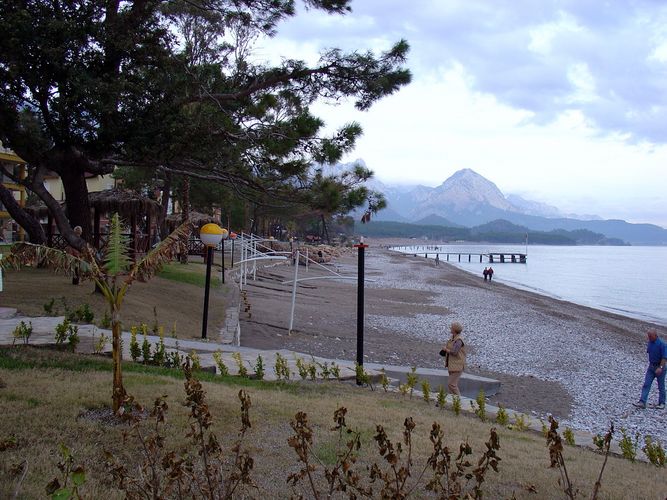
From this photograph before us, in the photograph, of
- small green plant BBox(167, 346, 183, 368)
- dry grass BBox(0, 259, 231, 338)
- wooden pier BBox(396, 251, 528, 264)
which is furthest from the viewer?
wooden pier BBox(396, 251, 528, 264)

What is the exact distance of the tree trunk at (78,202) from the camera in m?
12.2

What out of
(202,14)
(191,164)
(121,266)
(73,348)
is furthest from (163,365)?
(202,14)

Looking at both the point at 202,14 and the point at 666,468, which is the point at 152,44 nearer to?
the point at 202,14

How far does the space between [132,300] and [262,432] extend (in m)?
9.35

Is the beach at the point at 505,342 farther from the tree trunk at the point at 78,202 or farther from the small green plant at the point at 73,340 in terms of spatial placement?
the small green plant at the point at 73,340

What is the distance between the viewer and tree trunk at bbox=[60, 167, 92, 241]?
1220 centimetres

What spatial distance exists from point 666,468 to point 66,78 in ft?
32.4

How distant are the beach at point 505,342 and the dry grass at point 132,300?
122 centimetres

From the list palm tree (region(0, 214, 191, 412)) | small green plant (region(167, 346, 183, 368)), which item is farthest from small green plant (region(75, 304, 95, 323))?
palm tree (region(0, 214, 191, 412))

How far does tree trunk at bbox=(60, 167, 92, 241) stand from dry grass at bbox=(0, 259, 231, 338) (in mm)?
1232

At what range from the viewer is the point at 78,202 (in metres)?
12.7

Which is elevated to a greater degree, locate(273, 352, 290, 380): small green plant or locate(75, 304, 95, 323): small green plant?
locate(75, 304, 95, 323): small green plant

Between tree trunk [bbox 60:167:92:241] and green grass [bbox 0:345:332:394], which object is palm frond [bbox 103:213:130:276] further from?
tree trunk [bbox 60:167:92:241]

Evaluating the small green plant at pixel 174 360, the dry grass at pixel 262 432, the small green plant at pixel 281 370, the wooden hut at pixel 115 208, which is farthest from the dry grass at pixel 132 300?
the dry grass at pixel 262 432
